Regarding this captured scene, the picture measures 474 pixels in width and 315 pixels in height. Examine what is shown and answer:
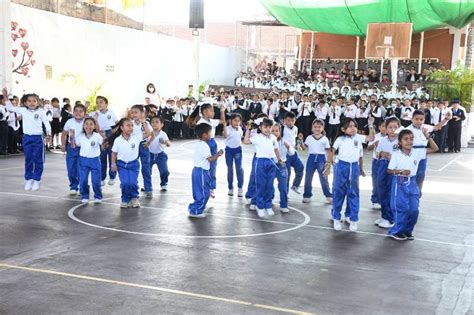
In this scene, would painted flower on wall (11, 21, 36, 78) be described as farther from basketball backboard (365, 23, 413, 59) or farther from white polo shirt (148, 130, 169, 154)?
basketball backboard (365, 23, 413, 59)

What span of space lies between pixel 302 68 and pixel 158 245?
26663 millimetres

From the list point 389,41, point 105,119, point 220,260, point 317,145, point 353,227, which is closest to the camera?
point 220,260

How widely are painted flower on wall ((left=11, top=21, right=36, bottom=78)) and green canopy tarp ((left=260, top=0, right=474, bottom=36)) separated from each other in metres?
13.6

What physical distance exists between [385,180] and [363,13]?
19.0m

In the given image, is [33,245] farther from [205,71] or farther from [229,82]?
[229,82]

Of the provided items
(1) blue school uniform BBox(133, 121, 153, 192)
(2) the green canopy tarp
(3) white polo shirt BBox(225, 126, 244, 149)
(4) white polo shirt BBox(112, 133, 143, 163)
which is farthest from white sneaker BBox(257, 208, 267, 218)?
(2) the green canopy tarp

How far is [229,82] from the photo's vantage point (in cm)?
3117

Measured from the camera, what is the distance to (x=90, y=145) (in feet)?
29.3

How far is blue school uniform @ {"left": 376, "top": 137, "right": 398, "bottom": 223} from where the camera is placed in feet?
26.5

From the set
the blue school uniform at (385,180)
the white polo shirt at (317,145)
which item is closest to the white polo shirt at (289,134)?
the white polo shirt at (317,145)

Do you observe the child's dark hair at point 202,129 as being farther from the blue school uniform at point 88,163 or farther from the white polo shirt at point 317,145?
the white polo shirt at point 317,145

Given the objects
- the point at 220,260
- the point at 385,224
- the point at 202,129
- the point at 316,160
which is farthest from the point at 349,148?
the point at 220,260

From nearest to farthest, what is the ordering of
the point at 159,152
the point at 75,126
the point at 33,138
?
1. the point at 75,126
2. the point at 33,138
3. the point at 159,152

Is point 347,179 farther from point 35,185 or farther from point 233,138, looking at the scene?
point 35,185
